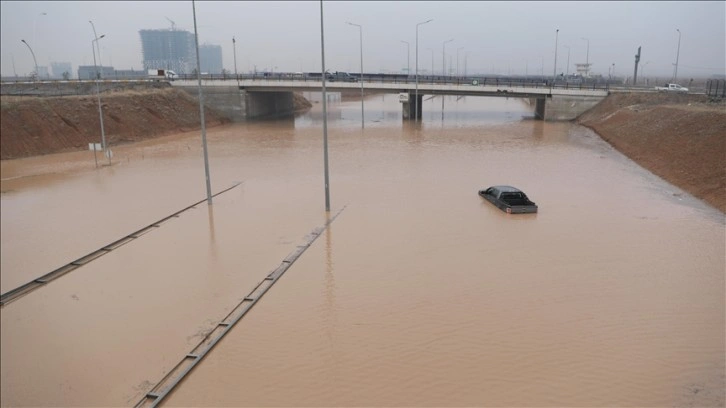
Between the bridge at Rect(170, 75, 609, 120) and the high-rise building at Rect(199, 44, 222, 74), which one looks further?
the bridge at Rect(170, 75, 609, 120)

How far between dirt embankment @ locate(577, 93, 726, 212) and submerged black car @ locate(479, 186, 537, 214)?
759cm

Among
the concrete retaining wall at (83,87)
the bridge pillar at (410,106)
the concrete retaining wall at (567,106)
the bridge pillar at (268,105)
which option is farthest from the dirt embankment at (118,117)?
the concrete retaining wall at (567,106)

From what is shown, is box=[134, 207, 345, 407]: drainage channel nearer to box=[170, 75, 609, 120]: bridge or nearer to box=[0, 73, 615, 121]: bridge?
box=[0, 73, 615, 121]: bridge

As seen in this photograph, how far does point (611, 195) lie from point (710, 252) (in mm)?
7566

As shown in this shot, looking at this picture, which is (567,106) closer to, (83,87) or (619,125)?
(619,125)

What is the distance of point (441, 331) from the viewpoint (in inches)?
A: 394

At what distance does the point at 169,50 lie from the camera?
13438mm

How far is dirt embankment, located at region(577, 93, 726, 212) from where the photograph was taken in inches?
918

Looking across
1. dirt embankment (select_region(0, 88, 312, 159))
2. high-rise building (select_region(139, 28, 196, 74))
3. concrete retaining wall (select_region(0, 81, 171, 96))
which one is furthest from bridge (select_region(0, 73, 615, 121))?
high-rise building (select_region(139, 28, 196, 74))

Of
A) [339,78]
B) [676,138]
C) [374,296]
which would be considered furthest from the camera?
[339,78]

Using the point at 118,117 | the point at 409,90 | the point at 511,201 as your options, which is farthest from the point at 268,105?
the point at 511,201

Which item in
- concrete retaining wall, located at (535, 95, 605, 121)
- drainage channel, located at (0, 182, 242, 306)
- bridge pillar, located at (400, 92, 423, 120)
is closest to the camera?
drainage channel, located at (0, 182, 242, 306)

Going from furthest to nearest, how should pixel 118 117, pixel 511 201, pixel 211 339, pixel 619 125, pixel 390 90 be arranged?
pixel 390 90 → pixel 118 117 → pixel 619 125 → pixel 511 201 → pixel 211 339

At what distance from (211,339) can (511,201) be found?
13058 mm
